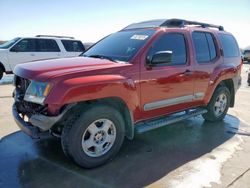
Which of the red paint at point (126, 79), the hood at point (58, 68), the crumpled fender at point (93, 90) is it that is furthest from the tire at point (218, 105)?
the hood at point (58, 68)

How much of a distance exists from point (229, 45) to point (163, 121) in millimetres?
2814

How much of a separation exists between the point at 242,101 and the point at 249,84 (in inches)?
184

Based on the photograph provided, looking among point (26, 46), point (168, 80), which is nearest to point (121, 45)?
point (168, 80)

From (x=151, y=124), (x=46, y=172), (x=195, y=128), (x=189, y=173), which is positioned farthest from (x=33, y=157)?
(x=195, y=128)

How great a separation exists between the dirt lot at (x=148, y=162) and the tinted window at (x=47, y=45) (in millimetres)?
7846

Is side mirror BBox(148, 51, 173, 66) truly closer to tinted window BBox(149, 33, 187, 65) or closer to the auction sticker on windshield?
tinted window BBox(149, 33, 187, 65)

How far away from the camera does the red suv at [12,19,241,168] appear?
362 centimetres

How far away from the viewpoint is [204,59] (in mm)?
5535

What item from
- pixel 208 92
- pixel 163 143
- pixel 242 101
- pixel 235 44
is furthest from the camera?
pixel 242 101

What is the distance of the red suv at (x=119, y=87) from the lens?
11.9 ft

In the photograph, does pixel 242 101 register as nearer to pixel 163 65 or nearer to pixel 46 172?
pixel 163 65

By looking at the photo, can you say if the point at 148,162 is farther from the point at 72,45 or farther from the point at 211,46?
the point at 72,45

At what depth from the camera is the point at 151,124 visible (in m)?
4.53

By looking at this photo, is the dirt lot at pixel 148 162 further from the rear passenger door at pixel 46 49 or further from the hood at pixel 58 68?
the rear passenger door at pixel 46 49
